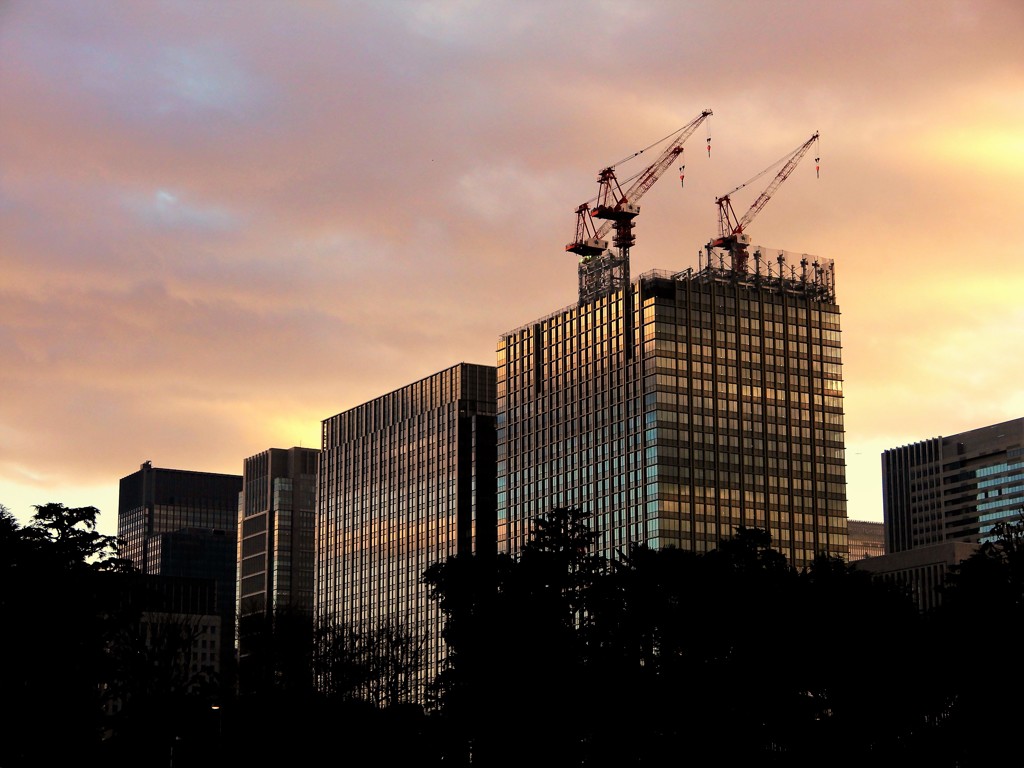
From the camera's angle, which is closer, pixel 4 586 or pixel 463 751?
pixel 4 586

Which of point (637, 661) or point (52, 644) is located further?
point (637, 661)

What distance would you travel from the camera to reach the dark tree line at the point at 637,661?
115125 mm

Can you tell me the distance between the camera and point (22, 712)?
111 meters

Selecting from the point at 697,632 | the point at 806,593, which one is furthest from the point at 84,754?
the point at 806,593

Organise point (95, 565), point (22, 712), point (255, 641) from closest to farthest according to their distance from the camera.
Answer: point (22, 712), point (95, 565), point (255, 641)

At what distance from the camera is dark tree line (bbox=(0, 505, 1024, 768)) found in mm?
115125

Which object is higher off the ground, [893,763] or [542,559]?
[542,559]

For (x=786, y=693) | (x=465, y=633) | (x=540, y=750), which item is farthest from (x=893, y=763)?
(x=465, y=633)

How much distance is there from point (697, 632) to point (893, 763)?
15592 millimetres

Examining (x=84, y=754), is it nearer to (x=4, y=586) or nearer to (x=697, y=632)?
(x=4, y=586)

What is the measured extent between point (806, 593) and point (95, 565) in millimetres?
50857

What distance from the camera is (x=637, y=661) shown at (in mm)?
126938

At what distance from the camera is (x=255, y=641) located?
547ft

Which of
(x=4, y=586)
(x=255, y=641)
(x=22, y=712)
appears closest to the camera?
(x=22, y=712)
